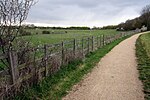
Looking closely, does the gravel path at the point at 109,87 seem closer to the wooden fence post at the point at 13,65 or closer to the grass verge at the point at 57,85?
the grass verge at the point at 57,85

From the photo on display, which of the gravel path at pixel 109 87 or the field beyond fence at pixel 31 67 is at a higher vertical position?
Result: the field beyond fence at pixel 31 67

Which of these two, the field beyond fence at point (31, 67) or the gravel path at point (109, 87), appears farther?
the gravel path at point (109, 87)

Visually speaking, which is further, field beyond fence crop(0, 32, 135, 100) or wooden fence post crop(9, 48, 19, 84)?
wooden fence post crop(9, 48, 19, 84)

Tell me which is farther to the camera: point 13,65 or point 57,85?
point 57,85

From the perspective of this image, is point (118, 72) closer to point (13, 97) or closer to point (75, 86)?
point (75, 86)

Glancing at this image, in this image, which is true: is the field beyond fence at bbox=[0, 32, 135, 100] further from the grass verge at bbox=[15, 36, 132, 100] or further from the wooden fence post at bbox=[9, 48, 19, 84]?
the grass verge at bbox=[15, 36, 132, 100]

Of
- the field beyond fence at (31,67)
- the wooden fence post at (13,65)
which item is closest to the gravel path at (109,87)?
the field beyond fence at (31,67)

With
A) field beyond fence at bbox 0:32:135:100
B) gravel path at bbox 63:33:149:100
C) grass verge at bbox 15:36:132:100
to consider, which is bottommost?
gravel path at bbox 63:33:149:100

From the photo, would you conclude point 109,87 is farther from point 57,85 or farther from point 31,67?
point 31,67

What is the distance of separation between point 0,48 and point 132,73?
18.4 feet

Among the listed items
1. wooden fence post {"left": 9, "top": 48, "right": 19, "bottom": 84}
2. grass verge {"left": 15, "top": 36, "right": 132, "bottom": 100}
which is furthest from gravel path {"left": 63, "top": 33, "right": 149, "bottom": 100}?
wooden fence post {"left": 9, "top": 48, "right": 19, "bottom": 84}

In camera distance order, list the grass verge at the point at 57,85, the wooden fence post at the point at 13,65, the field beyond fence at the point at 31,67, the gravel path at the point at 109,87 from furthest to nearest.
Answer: the gravel path at the point at 109,87 → the grass verge at the point at 57,85 → the wooden fence post at the point at 13,65 → the field beyond fence at the point at 31,67

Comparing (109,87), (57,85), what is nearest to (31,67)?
(57,85)

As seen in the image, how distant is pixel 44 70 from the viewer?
8.51 metres
